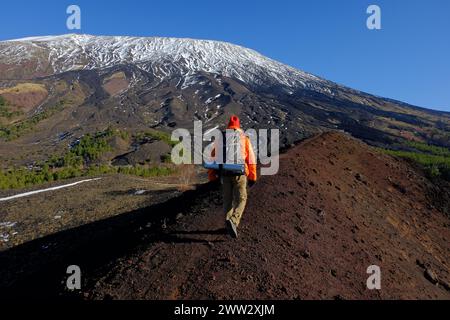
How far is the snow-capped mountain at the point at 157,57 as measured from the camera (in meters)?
128

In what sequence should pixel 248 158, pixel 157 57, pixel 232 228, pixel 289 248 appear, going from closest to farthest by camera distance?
1. pixel 289 248
2. pixel 232 228
3. pixel 248 158
4. pixel 157 57

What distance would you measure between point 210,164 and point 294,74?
5416 inches

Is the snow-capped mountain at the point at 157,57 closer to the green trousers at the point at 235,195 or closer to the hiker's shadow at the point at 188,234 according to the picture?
the hiker's shadow at the point at 188,234

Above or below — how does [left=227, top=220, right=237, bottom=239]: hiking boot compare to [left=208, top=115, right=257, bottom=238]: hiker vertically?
below

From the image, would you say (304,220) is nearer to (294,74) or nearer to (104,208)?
(104,208)

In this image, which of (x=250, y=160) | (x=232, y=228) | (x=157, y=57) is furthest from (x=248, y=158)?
(x=157, y=57)

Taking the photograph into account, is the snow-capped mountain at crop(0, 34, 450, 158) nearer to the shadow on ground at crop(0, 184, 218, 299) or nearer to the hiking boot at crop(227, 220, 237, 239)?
the shadow on ground at crop(0, 184, 218, 299)

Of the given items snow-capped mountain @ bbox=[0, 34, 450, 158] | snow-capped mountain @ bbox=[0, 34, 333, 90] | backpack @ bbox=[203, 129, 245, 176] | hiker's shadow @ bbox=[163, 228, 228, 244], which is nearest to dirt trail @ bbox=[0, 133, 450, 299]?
hiker's shadow @ bbox=[163, 228, 228, 244]

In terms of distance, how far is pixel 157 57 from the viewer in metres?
140

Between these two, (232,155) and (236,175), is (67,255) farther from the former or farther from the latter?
(232,155)

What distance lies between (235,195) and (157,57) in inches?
5399

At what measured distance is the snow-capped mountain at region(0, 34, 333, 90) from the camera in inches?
5054

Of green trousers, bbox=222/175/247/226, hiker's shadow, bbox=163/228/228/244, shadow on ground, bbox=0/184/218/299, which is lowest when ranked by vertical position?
shadow on ground, bbox=0/184/218/299

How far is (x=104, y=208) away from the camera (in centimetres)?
1691
